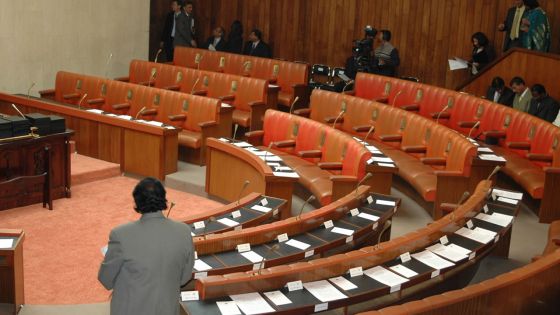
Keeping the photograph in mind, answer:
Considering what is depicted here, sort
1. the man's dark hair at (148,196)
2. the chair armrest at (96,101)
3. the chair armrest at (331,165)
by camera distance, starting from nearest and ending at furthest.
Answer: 1. the man's dark hair at (148,196)
2. the chair armrest at (331,165)
3. the chair armrest at (96,101)

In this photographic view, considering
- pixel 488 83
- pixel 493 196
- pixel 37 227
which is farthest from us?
pixel 488 83

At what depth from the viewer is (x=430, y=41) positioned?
407 inches

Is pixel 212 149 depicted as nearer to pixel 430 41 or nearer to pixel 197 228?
pixel 197 228

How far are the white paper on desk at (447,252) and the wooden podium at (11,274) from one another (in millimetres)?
2323

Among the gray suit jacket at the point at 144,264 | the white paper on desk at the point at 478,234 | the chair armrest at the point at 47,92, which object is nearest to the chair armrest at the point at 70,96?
the chair armrest at the point at 47,92

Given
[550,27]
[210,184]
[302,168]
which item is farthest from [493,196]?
[550,27]

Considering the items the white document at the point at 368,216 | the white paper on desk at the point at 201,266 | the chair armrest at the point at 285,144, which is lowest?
the white paper on desk at the point at 201,266

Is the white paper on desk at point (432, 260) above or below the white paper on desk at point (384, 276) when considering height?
above

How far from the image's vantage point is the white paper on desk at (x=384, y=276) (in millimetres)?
4137

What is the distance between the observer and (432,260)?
4.48 m

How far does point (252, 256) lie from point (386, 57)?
5753 millimetres

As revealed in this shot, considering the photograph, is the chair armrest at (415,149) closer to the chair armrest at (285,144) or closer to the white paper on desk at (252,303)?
the chair armrest at (285,144)

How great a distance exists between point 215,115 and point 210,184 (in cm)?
105

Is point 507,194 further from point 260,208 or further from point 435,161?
point 260,208
